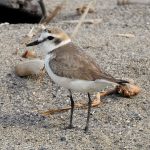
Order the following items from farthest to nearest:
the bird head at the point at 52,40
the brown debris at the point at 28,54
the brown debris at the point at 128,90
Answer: the brown debris at the point at 28,54 → the brown debris at the point at 128,90 → the bird head at the point at 52,40

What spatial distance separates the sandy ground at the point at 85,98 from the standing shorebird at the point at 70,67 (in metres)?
0.24

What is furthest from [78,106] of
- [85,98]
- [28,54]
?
[28,54]

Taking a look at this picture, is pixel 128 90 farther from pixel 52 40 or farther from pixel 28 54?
pixel 28 54

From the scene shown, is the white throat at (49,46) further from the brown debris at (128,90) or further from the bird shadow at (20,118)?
the brown debris at (128,90)

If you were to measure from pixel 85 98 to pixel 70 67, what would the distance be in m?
0.85

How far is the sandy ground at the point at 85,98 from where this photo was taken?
5.01m

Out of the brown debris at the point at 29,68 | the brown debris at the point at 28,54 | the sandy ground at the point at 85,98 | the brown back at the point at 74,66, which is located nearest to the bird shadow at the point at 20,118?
the sandy ground at the point at 85,98

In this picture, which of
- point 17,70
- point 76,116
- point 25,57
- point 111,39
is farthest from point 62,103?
point 111,39

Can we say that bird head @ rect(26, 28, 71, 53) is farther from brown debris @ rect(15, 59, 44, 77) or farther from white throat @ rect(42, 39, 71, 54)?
brown debris @ rect(15, 59, 44, 77)

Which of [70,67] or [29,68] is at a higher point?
[70,67]

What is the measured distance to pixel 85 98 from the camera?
19.3ft

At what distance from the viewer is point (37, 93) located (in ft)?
19.5

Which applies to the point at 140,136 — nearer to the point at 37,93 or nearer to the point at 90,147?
the point at 90,147

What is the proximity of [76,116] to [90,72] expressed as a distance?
676 millimetres
